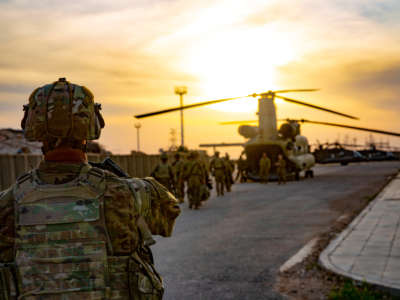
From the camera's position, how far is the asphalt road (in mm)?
6256

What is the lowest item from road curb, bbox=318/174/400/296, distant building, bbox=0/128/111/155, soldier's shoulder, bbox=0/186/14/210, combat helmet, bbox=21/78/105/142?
road curb, bbox=318/174/400/296

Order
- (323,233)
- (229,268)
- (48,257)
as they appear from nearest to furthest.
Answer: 1. (48,257)
2. (229,268)
3. (323,233)

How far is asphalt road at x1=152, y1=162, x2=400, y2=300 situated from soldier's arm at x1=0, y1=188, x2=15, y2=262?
3.67m

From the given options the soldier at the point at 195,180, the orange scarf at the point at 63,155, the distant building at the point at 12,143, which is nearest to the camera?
the orange scarf at the point at 63,155

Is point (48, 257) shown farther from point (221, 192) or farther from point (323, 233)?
point (221, 192)

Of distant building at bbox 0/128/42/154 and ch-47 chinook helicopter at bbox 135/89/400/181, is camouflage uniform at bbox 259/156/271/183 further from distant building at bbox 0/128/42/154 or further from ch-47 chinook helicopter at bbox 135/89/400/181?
distant building at bbox 0/128/42/154

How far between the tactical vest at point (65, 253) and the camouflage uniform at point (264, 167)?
2390 cm

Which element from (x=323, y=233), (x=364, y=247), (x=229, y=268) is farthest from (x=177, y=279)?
(x=323, y=233)

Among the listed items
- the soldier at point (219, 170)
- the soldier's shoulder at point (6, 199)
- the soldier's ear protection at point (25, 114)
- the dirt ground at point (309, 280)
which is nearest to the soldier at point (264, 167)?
the soldier at point (219, 170)

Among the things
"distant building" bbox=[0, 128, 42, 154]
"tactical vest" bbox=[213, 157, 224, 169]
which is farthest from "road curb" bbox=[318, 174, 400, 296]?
"distant building" bbox=[0, 128, 42, 154]

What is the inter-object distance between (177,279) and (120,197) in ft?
14.7

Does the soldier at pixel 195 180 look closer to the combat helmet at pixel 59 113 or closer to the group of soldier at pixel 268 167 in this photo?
the group of soldier at pixel 268 167

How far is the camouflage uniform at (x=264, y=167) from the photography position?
26038 millimetres

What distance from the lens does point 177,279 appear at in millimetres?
6621
